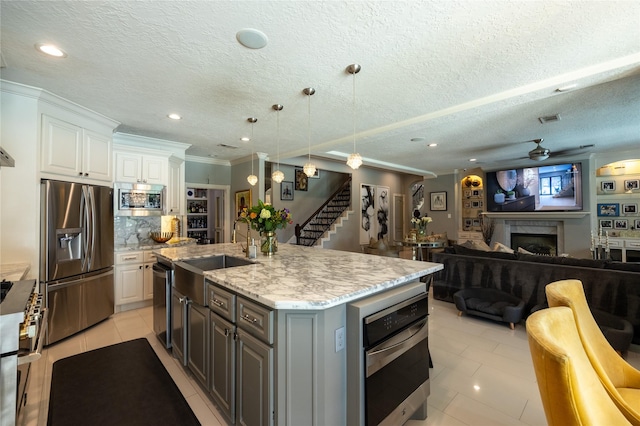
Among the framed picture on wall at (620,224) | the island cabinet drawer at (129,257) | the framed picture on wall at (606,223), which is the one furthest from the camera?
the framed picture on wall at (606,223)

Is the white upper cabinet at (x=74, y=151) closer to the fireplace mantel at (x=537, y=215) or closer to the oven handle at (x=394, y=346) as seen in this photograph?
the oven handle at (x=394, y=346)

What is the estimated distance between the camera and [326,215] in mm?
8805

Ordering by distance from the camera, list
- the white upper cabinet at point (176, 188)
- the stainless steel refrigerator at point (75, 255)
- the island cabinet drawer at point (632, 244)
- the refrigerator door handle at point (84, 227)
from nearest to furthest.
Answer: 1. the stainless steel refrigerator at point (75, 255)
2. the refrigerator door handle at point (84, 227)
3. the white upper cabinet at point (176, 188)
4. the island cabinet drawer at point (632, 244)

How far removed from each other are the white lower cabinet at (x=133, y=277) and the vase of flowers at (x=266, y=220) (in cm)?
207

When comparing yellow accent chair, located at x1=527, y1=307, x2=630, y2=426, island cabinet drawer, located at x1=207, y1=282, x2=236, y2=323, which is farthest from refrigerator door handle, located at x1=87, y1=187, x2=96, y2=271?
yellow accent chair, located at x1=527, y1=307, x2=630, y2=426

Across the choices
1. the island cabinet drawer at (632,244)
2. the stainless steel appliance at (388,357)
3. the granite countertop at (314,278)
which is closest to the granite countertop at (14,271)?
the granite countertop at (314,278)

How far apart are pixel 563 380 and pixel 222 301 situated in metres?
1.73

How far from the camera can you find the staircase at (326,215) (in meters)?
8.08

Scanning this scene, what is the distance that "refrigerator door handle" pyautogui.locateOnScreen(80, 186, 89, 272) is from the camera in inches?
126

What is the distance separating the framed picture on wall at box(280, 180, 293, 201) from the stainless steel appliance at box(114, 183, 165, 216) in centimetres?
358

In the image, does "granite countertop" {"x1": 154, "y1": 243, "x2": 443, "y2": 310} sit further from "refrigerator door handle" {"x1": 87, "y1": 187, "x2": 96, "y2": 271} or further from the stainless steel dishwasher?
"refrigerator door handle" {"x1": 87, "y1": 187, "x2": 96, "y2": 271}

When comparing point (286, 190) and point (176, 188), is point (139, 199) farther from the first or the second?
point (286, 190)

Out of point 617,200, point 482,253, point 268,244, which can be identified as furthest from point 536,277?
point 617,200

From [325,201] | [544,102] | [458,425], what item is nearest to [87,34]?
[458,425]
